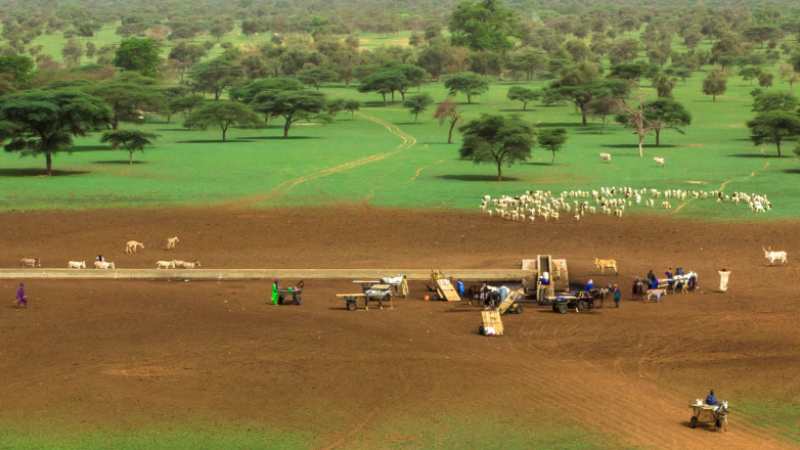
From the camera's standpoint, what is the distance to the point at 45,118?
224 feet

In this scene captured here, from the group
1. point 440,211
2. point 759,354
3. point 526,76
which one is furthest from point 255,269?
point 526,76

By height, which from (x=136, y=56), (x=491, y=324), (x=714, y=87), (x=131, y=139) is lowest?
(x=491, y=324)

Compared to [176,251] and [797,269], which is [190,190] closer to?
[176,251]

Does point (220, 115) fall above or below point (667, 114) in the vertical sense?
below

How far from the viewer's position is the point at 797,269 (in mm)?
40406

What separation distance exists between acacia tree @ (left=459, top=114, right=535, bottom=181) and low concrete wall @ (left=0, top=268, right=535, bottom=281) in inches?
1093

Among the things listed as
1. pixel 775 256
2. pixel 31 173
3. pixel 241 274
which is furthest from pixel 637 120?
pixel 241 274

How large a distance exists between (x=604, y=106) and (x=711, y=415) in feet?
281

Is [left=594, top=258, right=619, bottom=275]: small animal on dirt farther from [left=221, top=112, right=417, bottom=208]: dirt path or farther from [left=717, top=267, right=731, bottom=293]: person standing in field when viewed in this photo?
[left=221, top=112, right=417, bottom=208]: dirt path

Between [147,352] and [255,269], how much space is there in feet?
40.0

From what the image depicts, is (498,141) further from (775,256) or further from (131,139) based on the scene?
(131,139)

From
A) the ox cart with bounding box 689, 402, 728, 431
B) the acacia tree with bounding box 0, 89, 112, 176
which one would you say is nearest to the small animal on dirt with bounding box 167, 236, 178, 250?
the acacia tree with bounding box 0, 89, 112, 176

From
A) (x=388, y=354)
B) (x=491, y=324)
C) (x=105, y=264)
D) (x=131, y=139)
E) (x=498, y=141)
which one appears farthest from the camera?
(x=131, y=139)

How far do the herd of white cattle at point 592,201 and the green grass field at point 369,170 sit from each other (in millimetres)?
1321
